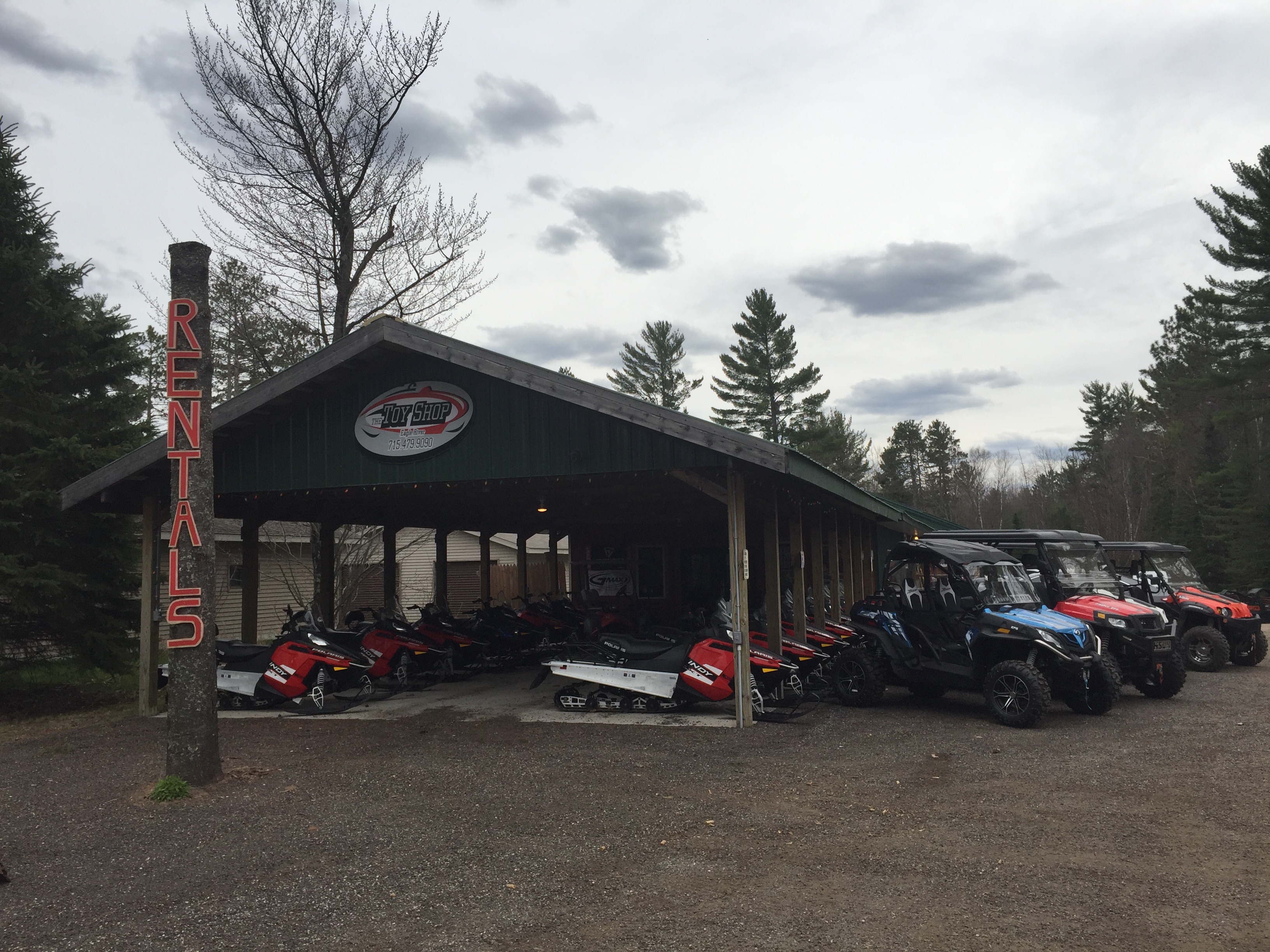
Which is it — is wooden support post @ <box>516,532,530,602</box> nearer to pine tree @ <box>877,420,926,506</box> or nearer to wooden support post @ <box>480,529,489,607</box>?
wooden support post @ <box>480,529,489,607</box>

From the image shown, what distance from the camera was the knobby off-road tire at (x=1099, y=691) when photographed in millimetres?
9070

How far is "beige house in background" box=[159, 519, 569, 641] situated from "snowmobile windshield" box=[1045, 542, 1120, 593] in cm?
935

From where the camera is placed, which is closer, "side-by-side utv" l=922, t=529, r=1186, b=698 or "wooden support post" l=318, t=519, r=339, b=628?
"side-by-side utv" l=922, t=529, r=1186, b=698

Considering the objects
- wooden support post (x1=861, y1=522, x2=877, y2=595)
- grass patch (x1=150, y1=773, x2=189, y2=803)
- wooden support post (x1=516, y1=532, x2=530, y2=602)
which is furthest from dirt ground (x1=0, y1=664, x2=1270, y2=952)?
wooden support post (x1=861, y1=522, x2=877, y2=595)

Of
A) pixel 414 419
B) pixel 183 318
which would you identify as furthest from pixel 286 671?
pixel 183 318

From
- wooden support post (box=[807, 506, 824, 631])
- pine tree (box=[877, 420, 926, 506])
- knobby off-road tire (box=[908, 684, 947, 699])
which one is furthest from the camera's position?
pine tree (box=[877, 420, 926, 506])

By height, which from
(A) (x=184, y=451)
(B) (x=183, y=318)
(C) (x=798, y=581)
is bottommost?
(C) (x=798, y=581)

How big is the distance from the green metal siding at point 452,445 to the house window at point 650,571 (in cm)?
1046

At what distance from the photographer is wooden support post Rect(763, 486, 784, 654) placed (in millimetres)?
10578

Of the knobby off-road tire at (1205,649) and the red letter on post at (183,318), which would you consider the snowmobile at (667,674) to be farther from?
the knobby off-road tire at (1205,649)

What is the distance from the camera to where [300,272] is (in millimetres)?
17484

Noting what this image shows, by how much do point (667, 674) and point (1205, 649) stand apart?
8.14 meters

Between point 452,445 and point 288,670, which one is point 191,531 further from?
point 288,670

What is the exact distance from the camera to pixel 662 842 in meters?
5.41
